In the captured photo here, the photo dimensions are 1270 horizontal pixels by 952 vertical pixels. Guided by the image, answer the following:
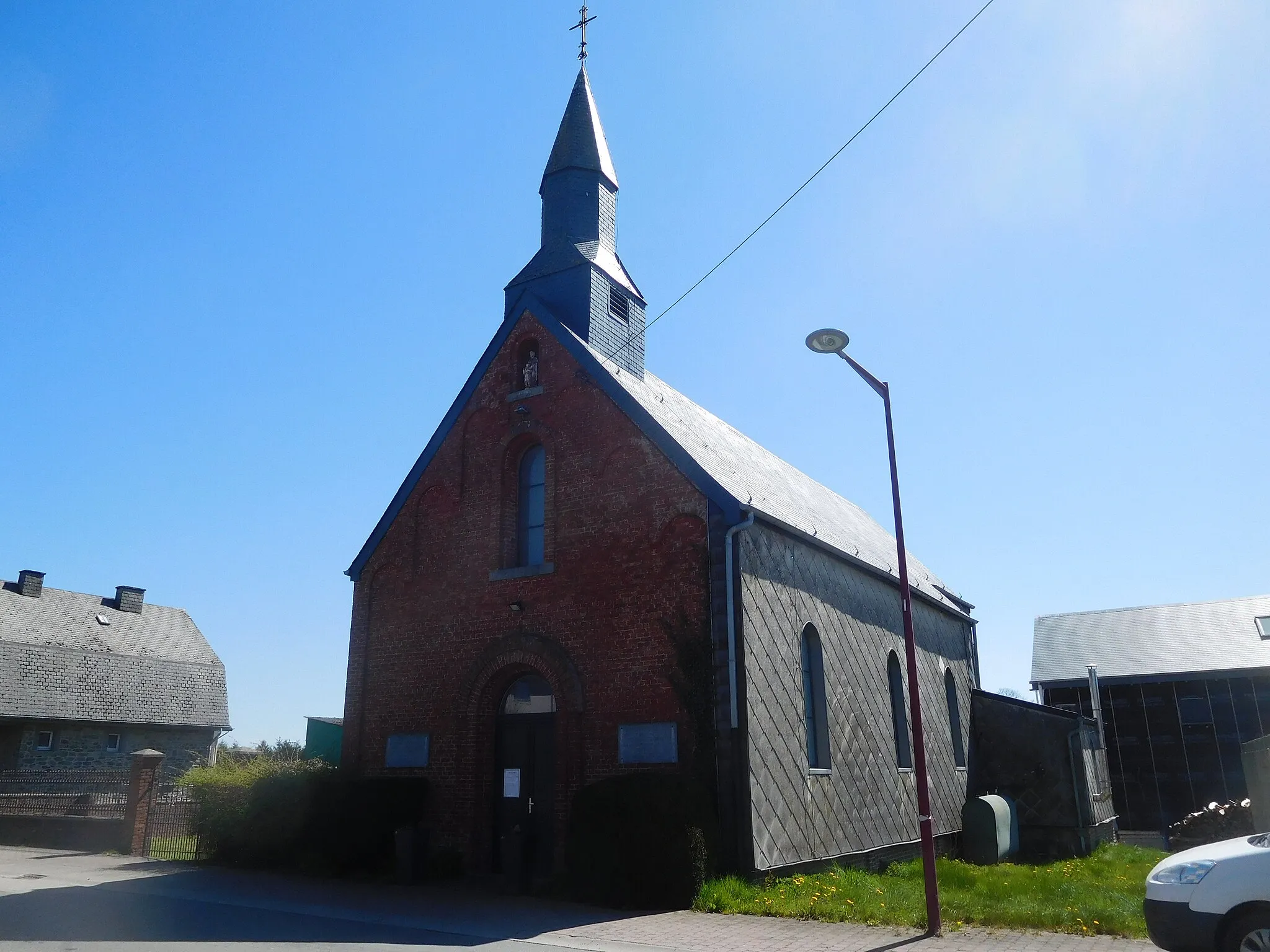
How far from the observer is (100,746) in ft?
103

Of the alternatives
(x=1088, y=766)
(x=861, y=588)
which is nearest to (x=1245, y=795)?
(x=1088, y=766)

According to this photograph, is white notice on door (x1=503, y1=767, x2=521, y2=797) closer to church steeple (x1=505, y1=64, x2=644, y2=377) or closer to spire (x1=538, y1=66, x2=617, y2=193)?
church steeple (x1=505, y1=64, x2=644, y2=377)

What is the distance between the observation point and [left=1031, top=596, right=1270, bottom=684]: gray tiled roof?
1212 inches

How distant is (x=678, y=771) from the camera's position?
13.7m

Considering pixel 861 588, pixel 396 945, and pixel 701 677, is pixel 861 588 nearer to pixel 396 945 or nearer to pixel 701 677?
pixel 701 677

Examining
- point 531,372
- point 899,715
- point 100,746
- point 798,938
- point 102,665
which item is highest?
point 531,372

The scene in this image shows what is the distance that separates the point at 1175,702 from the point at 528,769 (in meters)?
24.8

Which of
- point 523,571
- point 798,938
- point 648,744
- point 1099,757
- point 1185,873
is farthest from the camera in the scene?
point 1099,757

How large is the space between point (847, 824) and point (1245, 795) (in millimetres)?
20352

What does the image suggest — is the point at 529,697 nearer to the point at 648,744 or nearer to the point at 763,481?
the point at 648,744

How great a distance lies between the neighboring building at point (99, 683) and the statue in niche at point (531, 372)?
773 inches

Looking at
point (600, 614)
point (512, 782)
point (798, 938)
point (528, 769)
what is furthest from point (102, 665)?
point (798, 938)

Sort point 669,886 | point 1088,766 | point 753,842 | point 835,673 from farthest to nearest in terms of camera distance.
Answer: point 1088,766 < point 835,673 < point 753,842 < point 669,886

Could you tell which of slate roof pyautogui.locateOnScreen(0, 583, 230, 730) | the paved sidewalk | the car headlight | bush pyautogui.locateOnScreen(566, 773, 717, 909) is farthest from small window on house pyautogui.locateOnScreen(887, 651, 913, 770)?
slate roof pyautogui.locateOnScreen(0, 583, 230, 730)
